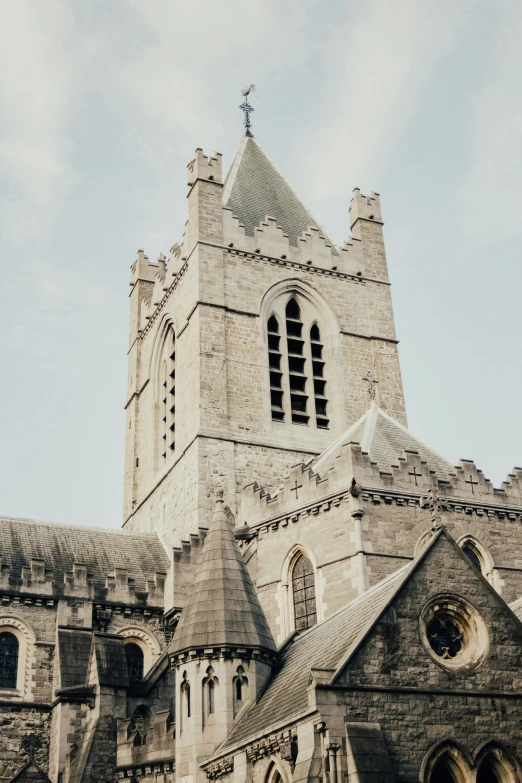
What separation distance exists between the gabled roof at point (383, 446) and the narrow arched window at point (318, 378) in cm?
593

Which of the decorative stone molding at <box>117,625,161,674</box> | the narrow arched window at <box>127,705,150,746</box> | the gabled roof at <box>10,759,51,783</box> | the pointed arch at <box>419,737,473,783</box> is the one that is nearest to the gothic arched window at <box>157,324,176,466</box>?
the decorative stone molding at <box>117,625,161,674</box>

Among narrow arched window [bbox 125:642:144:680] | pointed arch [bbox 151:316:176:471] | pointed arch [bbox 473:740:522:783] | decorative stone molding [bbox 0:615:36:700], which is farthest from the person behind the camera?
pointed arch [bbox 151:316:176:471]

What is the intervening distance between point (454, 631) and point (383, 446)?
957 cm

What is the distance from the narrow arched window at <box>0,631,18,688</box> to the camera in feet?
76.8

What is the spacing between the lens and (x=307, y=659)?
1659cm

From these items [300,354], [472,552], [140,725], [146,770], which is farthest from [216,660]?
[300,354]

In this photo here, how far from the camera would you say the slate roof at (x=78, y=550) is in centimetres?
2705

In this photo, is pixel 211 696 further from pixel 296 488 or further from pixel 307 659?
pixel 296 488

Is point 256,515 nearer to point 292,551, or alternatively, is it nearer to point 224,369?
point 292,551

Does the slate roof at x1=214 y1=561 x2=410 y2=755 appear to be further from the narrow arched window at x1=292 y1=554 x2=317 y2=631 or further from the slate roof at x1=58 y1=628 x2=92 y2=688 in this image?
the slate roof at x1=58 y1=628 x2=92 y2=688

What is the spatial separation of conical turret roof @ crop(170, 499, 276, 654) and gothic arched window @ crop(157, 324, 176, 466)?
1437 cm

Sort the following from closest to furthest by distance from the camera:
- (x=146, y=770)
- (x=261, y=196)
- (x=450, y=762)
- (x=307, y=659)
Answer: (x=450, y=762) < (x=307, y=659) < (x=146, y=770) < (x=261, y=196)

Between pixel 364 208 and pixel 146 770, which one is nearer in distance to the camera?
pixel 146 770

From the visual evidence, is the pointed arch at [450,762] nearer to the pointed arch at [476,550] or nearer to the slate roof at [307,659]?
the slate roof at [307,659]
